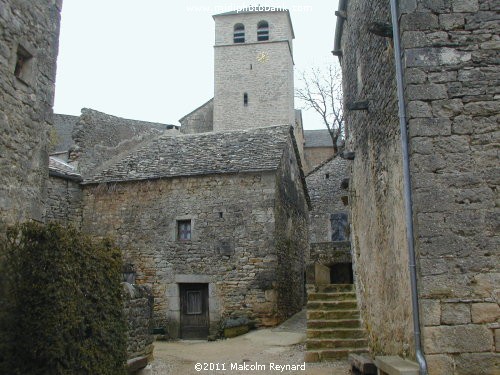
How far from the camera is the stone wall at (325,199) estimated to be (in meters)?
20.8

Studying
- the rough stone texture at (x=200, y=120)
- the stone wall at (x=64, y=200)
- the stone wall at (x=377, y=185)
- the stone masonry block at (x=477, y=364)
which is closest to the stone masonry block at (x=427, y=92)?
the stone wall at (x=377, y=185)

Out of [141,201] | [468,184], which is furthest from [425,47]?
[141,201]

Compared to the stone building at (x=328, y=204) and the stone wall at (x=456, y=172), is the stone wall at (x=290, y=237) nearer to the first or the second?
the stone building at (x=328, y=204)

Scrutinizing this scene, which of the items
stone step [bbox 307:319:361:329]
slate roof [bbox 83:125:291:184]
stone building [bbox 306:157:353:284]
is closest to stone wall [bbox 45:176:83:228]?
slate roof [bbox 83:125:291:184]

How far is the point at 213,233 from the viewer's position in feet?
44.0

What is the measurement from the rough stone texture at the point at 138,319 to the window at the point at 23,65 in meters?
3.34

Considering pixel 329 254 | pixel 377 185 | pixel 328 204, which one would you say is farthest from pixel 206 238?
pixel 328 204

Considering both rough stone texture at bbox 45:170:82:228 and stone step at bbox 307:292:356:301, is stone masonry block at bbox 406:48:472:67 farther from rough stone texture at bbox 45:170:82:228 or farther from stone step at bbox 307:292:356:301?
rough stone texture at bbox 45:170:82:228

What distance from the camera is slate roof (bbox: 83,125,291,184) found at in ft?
45.0

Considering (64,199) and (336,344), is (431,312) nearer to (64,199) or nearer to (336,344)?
(336,344)

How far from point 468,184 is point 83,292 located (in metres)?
4.16

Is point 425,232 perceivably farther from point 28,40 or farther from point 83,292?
point 28,40

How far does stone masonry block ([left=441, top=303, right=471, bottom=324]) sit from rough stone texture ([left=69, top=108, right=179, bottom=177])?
40.6 feet

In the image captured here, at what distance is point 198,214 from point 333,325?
547 centimetres
